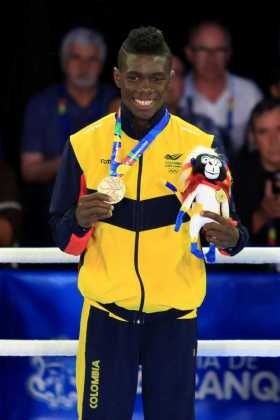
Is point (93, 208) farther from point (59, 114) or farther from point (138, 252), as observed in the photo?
point (59, 114)

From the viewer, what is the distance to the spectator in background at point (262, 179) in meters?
4.73

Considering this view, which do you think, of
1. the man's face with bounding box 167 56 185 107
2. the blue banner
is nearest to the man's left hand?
the blue banner

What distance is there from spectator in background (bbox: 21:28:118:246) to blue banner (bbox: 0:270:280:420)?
1375 millimetres

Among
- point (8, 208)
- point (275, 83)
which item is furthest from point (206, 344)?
point (275, 83)

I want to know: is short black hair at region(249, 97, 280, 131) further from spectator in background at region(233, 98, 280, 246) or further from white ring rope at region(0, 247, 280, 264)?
white ring rope at region(0, 247, 280, 264)

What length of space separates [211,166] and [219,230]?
19 centimetres

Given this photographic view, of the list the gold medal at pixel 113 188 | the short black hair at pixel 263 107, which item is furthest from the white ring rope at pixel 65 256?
the short black hair at pixel 263 107

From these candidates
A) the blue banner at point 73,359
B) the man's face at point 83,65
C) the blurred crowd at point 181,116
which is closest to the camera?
the blue banner at point 73,359

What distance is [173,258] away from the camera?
2854 mm

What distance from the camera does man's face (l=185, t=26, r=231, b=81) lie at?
5316 millimetres

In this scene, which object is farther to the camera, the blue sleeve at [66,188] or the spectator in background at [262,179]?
the spectator in background at [262,179]

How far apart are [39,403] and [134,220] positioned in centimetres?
116

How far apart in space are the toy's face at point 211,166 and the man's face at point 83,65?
8.55 feet

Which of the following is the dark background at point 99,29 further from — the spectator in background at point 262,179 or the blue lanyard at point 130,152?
the blue lanyard at point 130,152
